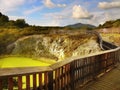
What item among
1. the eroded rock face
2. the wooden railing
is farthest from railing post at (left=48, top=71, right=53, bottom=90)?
the eroded rock face

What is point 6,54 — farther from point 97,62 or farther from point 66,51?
point 97,62

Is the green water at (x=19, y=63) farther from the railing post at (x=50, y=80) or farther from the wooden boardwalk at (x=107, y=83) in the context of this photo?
the railing post at (x=50, y=80)

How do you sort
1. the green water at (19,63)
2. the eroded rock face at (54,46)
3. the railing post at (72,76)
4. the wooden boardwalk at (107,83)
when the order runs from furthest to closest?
the eroded rock face at (54,46), the green water at (19,63), the wooden boardwalk at (107,83), the railing post at (72,76)

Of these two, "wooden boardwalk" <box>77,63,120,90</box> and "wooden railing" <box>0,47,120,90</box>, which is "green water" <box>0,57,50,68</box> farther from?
"wooden boardwalk" <box>77,63,120,90</box>

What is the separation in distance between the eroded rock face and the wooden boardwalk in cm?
3729

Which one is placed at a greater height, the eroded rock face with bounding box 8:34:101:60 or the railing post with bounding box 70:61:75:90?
the railing post with bounding box 70:61:75:90

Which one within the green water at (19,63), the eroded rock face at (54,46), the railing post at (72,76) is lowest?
the green water at (19,63)

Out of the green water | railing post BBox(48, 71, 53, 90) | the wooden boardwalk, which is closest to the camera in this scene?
railing post BBox(48, 71, 53, 90)

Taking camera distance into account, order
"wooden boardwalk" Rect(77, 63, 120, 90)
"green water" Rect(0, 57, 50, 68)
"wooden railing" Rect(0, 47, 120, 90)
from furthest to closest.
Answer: "green water" Rect(0, 57, 50, 68) < "wooden boardwalk" Rect(77, 63, 120, 90) < "wooden railing" Rect(0, 47, 120, 90)

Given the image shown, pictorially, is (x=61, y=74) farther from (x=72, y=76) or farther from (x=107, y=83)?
(x=107, y=83)

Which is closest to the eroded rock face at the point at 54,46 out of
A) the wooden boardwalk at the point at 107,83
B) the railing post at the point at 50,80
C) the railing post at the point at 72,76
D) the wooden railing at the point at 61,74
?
the wooden boardwalk at the point at 107,83

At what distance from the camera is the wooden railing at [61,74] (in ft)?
20.9

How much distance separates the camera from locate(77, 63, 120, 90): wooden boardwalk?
1115cm

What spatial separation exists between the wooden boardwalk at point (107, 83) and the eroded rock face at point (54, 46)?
37.3 m
